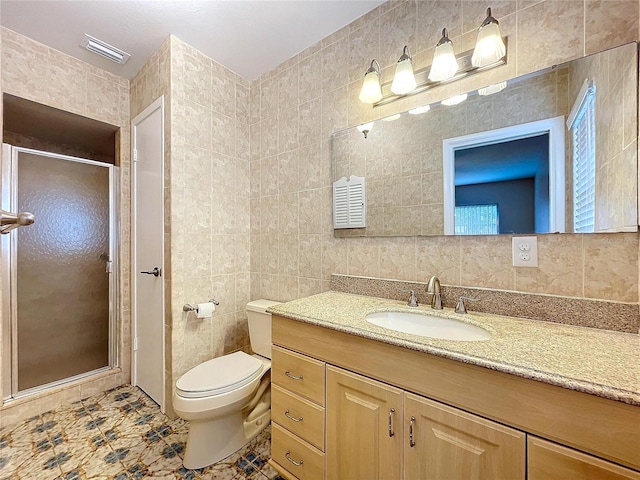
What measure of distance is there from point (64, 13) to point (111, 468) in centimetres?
248

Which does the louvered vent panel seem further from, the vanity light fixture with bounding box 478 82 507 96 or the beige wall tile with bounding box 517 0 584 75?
the beige wall tile with bounding box 517 0 584 75

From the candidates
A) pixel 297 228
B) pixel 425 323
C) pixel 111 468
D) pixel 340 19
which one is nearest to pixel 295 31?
pixel 340 19

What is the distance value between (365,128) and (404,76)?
1.03 feet

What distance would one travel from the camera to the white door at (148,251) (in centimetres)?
183

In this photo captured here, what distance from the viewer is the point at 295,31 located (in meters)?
1.69

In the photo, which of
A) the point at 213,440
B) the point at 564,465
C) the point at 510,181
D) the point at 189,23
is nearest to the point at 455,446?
the point at 564,465

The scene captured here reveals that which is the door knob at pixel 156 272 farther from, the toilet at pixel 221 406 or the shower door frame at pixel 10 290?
the shower door frame at pixel 10 290

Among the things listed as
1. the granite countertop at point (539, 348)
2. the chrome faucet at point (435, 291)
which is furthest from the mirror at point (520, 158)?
the granite countertop at point (539, 348)

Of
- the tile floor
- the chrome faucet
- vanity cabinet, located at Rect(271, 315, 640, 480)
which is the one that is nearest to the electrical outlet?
the chrome faucet

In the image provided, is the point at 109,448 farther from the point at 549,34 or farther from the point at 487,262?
the point at 549,34

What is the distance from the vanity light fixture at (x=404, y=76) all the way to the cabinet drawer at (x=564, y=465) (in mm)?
1435

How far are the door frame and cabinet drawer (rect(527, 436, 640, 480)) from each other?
74cm

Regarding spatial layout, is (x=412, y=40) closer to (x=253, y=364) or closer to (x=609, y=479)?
(x=609, y=479)

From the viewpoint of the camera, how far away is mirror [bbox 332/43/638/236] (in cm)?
94
